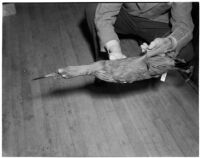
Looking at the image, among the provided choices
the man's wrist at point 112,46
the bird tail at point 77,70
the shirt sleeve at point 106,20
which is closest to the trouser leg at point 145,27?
the shirt sleeve at point 106,20

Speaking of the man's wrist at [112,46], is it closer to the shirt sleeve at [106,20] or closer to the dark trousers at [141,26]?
the shirt sleeve at [106,20]

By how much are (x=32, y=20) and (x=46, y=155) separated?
190 cm

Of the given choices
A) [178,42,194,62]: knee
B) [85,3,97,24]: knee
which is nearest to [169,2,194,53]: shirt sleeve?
[178,42,194,62]: knee

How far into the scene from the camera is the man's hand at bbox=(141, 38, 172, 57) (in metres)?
1.22

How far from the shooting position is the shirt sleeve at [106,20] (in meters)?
1.58

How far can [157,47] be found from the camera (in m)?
1.27

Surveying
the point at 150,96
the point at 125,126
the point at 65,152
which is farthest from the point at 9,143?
the point at 150,96

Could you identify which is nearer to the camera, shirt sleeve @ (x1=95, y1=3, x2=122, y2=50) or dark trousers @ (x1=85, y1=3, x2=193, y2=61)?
shirt sleeve @ (x1=95, y1=3, x2=122, y2=50)

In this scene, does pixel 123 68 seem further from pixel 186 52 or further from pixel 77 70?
pixel 186 52

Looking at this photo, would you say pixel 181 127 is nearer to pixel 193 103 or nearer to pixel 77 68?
pixel 193 103

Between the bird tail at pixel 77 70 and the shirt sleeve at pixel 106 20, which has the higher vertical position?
the bird tail at pixel 77 70

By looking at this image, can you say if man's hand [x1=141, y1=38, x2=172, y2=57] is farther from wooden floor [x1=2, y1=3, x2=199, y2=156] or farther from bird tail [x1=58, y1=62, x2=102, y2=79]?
wooden floor [x1=2, y1=3, x2=199, y2=156]

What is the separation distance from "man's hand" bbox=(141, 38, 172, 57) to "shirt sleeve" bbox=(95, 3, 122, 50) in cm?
35

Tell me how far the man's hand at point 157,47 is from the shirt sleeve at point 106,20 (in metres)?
0.35
